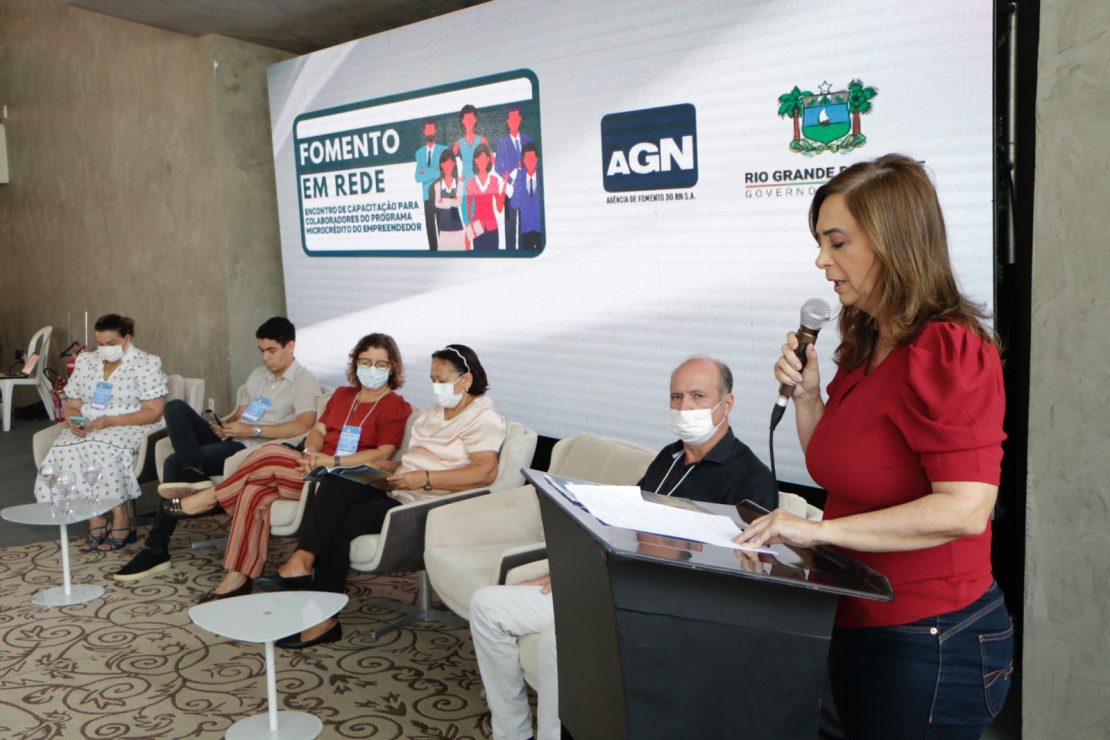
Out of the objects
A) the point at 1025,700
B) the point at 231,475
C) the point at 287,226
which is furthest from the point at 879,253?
the point at 287,226

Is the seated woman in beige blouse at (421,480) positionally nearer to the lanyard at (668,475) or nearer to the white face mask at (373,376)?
the white face mask at (373,376)

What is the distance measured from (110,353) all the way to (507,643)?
3864 mm

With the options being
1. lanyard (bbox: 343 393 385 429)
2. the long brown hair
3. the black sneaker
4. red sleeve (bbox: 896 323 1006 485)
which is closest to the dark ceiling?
lanyard (bbox: 343 393 385 429)

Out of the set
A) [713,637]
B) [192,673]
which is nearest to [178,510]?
[192,673]

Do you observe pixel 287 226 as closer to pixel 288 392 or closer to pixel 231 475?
pixel 288 392

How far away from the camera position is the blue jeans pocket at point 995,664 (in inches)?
61.0

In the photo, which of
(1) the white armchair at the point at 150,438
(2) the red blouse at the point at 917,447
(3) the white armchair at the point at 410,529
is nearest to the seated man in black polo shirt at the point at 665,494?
(3) the white armchair at the point at 410,529

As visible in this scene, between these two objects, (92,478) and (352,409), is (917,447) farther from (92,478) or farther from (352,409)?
(92,478)

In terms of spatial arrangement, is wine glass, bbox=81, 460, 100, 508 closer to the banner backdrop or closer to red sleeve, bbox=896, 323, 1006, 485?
the banner backdrop

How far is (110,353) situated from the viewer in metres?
5.97

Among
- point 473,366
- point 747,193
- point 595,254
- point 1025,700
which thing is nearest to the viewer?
point 1025,700

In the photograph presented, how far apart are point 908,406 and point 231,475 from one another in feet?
13.6

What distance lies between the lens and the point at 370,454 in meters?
4.79

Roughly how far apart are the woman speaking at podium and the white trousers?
5.46ft
